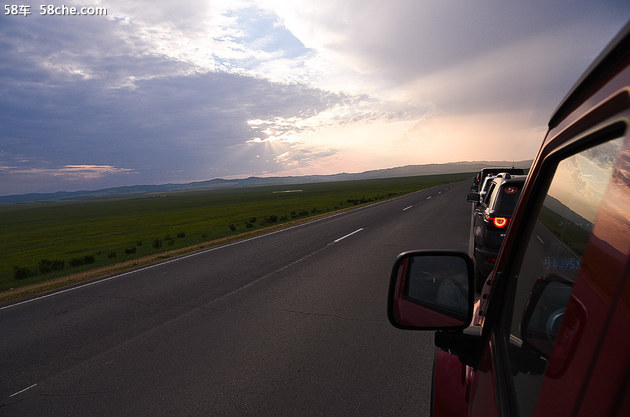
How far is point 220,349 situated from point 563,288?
13.1 ft

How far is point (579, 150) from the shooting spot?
1.05 metres

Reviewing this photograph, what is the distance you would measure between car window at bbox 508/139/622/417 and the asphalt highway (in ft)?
6.89

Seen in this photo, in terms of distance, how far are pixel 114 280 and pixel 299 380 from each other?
695 cm

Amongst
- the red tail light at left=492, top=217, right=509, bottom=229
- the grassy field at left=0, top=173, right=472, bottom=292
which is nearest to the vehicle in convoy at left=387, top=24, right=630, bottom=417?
the red tail light at left=492, top=217, right=509, bottom=229

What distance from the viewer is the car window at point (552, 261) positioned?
3.28ft

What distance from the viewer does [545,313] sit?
4.28 feet

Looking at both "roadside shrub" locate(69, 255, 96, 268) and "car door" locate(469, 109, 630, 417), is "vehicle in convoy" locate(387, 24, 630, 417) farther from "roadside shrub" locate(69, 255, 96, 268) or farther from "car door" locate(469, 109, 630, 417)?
"roadside shrub" locate(69, 255, 96, 268)

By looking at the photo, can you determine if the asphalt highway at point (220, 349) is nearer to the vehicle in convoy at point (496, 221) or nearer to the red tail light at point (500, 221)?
the vehicle in convoy at point (496, 221)

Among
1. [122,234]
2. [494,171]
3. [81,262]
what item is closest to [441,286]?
[81,262]

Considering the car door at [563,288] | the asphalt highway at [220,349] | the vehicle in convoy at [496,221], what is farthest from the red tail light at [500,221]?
the car door at [563,288]

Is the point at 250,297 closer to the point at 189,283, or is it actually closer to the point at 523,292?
the point at 189,283

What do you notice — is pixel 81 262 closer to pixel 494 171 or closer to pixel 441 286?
pixel 441 286

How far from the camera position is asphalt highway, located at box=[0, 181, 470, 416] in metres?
3.34

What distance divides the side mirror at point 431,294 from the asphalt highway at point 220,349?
5.42 feet
